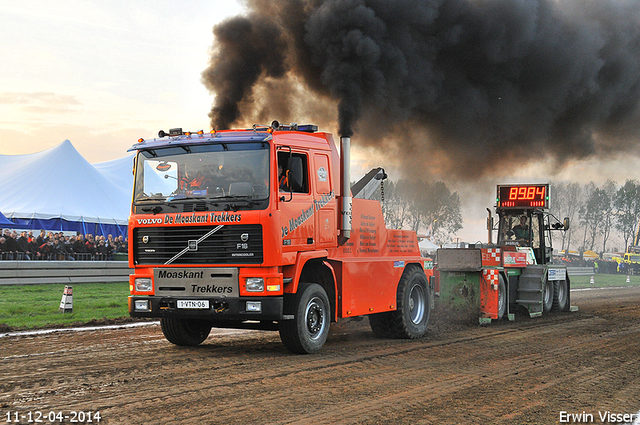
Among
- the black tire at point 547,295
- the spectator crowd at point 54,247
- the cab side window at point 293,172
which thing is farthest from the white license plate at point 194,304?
the spectator crowd at point 54,247

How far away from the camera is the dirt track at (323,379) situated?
5676 mm

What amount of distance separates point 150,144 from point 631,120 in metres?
15.9

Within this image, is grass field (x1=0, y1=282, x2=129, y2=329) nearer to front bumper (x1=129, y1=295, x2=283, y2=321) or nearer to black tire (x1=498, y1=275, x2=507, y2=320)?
front bumper (x1=129, y1=295, x2=283, y2=321)

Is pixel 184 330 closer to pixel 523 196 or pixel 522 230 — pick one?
pixel 523 196

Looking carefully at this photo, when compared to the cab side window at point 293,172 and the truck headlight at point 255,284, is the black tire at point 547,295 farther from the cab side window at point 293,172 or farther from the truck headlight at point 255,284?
the truck headlight at point 255,284

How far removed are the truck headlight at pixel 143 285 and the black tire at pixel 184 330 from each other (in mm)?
657

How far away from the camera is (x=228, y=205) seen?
8266mm

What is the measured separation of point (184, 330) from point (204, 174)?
260cm

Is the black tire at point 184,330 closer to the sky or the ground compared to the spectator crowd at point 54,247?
closer to the ground

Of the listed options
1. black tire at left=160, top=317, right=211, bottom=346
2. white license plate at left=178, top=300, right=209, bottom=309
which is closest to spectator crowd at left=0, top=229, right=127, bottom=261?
black tire at left=160, top=317, right=211, bottom=346

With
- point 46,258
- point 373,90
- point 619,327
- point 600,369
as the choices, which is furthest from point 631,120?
point 46,258

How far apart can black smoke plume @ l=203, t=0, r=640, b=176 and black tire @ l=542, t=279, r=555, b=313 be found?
419cm

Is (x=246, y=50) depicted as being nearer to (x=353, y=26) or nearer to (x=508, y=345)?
(x=353, y=26)

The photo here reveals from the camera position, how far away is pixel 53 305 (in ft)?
47.6
